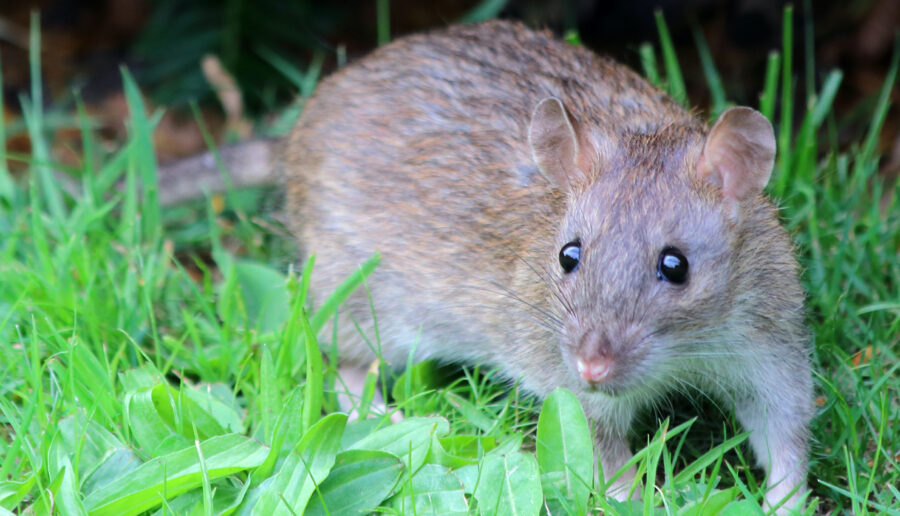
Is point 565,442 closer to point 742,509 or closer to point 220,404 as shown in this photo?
point 742,509

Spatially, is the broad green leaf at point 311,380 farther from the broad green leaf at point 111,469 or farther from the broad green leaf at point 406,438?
the broad green leaf at point 111,469

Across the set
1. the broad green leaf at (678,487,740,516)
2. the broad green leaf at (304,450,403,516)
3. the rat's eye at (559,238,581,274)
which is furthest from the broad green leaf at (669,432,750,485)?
the broad green leaf at (304,450,403,516)

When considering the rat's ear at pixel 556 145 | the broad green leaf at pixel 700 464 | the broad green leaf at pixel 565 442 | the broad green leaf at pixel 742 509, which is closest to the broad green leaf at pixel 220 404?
the broad green leaf at pixel 565 442

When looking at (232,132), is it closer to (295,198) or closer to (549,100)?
(295,198)

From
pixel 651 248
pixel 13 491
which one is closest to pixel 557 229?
pixel 651 248

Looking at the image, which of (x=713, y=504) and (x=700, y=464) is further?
(x=700, y=464)

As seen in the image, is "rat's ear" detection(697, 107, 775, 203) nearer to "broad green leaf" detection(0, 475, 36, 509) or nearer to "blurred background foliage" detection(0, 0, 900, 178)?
"broad green leaf" detection(0, 475, 36, 509)

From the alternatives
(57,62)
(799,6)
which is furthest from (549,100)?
(57,62)
